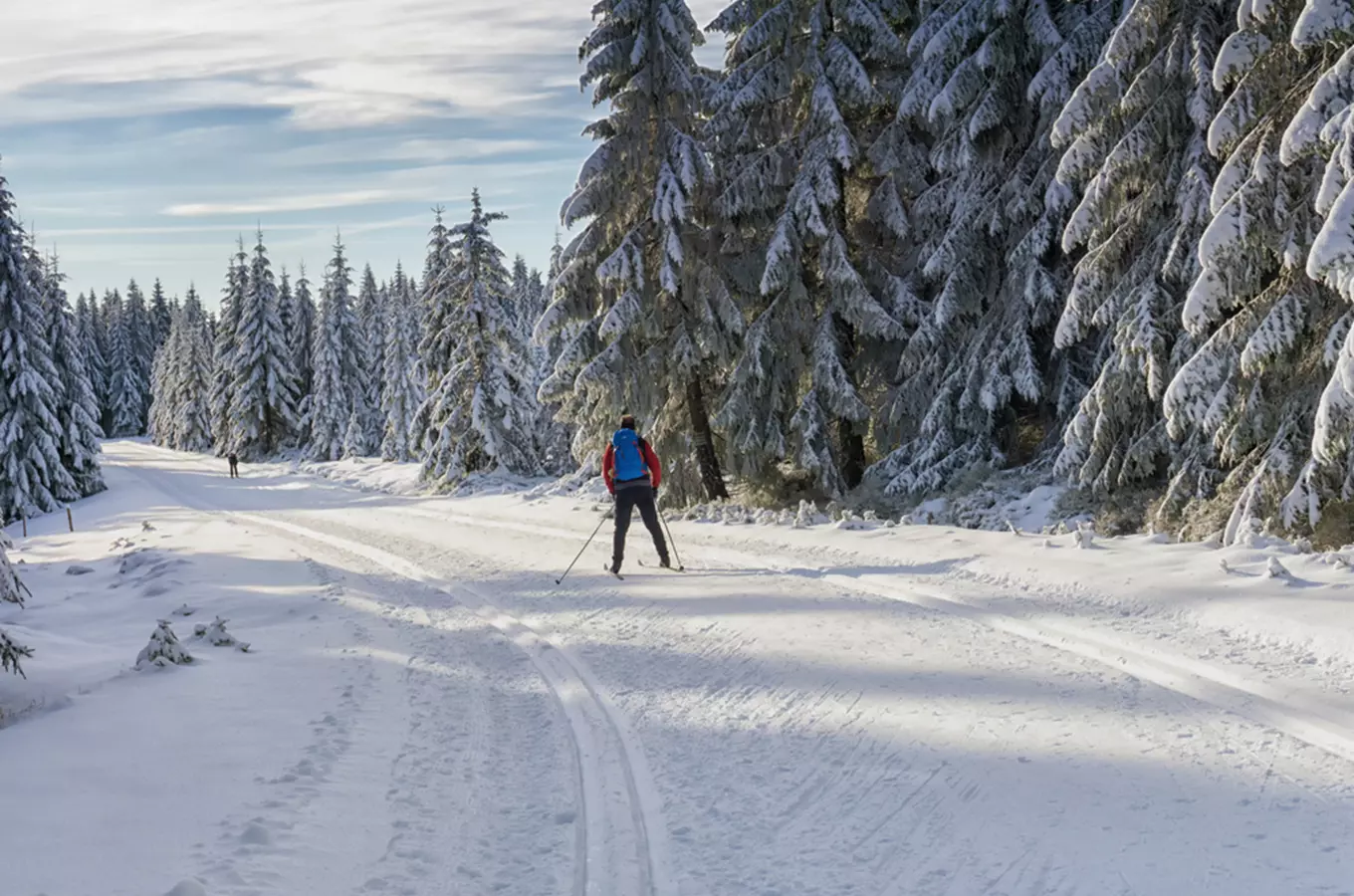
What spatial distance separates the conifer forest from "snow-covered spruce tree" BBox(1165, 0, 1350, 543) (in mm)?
29

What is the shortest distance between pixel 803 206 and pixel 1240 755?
45.4ft

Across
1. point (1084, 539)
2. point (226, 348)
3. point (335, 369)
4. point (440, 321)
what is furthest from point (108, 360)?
point (1084, 539)

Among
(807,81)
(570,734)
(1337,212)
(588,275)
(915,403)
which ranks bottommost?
(570,734)

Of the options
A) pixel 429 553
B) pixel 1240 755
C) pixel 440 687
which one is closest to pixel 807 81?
pixel 429 553

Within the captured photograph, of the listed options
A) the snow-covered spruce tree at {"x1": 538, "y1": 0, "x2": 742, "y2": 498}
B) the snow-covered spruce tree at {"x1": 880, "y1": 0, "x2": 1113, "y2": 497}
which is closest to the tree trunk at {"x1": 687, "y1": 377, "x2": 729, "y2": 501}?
the snow-covered spruce tree at {"x1": 538, "y1": 0, "x2": 742, "y2": 498}

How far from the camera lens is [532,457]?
106 feet

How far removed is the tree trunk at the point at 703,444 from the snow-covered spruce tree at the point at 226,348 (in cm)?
5336

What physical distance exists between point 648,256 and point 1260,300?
11098 millimetres

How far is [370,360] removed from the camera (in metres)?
66.7

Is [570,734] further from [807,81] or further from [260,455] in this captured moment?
[260,455]

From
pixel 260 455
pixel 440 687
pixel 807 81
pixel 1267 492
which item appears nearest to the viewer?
pixel 440 687

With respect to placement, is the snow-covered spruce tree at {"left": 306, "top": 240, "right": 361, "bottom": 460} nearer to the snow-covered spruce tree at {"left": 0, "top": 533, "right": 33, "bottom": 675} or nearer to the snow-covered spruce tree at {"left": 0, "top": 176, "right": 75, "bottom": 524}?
the snow-covered spruce tree at {"left": 0, "top": 176, "right": 75, "bottom": 524}

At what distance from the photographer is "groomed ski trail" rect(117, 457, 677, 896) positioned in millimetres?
4215

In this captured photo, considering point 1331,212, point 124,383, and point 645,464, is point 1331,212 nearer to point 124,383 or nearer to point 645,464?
point 645,464
